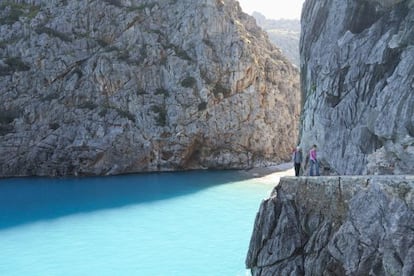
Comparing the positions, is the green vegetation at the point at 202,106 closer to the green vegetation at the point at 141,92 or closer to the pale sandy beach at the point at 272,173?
the green vegetation at the point at 141,92

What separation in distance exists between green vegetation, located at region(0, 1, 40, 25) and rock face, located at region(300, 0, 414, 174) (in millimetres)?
46006

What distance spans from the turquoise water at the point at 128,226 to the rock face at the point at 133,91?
23.3 ft

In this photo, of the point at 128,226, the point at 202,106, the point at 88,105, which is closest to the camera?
the point at 128,226

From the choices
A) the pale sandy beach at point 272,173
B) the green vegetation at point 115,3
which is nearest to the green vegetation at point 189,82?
the pale sandy beach at point 272,173

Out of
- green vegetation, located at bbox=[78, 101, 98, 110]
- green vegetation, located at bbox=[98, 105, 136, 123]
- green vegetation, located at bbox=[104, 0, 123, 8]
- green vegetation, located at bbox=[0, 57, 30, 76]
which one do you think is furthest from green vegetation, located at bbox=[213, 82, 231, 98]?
green vegetation, located at bbox=[0, 57, 30, 76]

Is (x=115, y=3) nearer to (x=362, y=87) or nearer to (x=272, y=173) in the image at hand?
(x=272, y=173)

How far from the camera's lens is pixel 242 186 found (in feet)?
138

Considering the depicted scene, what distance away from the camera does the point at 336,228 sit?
13555 millimetres

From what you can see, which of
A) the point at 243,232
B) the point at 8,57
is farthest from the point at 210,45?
the point at 243,232

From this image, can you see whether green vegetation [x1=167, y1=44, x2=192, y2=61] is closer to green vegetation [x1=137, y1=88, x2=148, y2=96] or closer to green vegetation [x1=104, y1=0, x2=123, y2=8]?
green vegetation [x1=137, y1=88, x2=148, y2=96]

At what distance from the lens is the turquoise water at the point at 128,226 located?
2122 cm

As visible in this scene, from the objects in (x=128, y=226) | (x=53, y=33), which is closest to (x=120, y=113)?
(x=53, y=33)

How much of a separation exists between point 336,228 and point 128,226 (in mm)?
17755

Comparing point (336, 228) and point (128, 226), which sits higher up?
point (336, 228)
